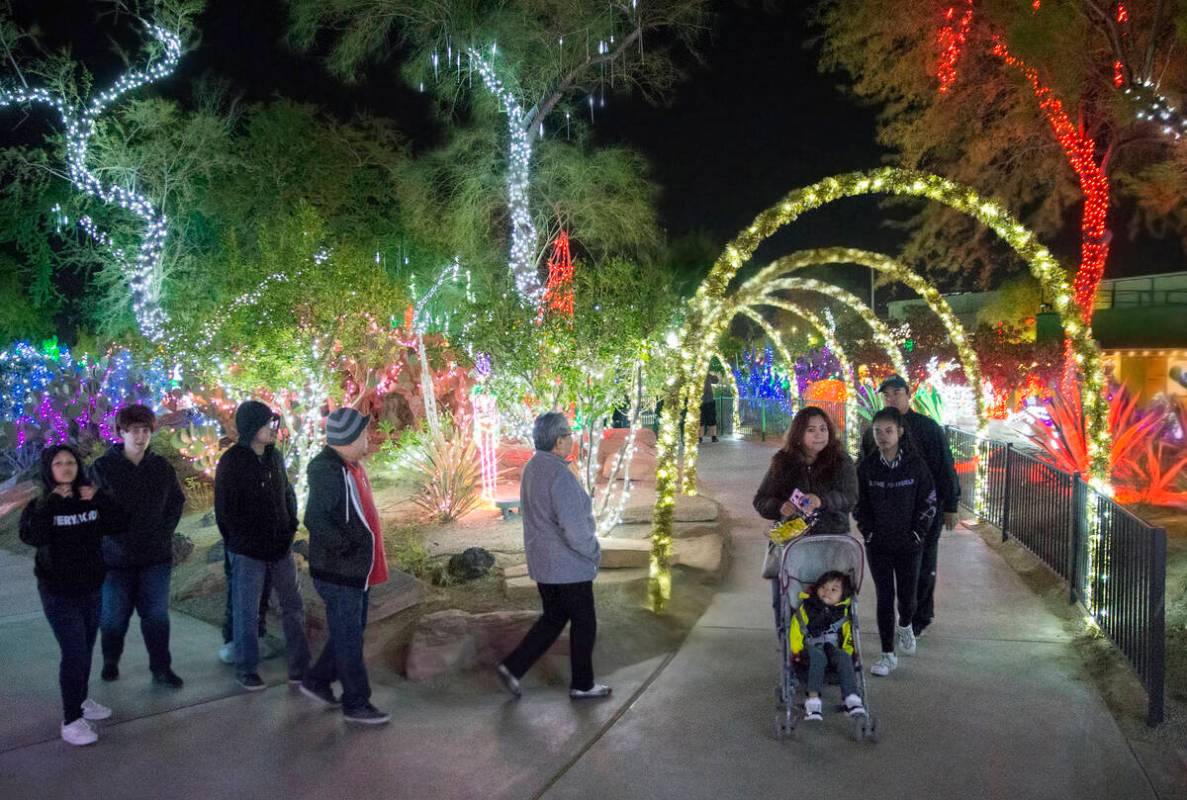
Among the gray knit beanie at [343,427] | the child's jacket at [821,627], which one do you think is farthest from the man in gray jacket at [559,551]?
the child's jacket at [821,627]

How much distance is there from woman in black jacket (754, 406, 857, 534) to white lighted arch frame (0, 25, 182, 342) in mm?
14203

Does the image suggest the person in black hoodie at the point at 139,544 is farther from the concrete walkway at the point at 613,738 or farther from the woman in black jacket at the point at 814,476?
the woman in black jacket at the point at 814,476

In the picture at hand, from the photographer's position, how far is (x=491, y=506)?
1117 centimetres

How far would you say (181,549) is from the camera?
899 cm

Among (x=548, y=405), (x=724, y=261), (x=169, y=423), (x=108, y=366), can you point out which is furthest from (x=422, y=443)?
(x=108, y=366)

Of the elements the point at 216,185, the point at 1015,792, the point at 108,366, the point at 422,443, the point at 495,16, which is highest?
the point at 495,16

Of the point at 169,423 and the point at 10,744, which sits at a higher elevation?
the point at 169,423

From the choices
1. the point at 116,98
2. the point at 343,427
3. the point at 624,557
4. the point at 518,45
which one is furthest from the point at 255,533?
the point at 116,98

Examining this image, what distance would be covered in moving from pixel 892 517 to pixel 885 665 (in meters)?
0.83

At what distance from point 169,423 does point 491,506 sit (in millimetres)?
5346

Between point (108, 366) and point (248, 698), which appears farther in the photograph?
point (108, 366)

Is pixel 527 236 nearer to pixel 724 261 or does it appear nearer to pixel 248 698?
pixel 724 261

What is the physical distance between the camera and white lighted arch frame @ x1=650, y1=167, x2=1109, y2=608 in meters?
7.11

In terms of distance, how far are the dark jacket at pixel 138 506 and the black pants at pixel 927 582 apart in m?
4.36
